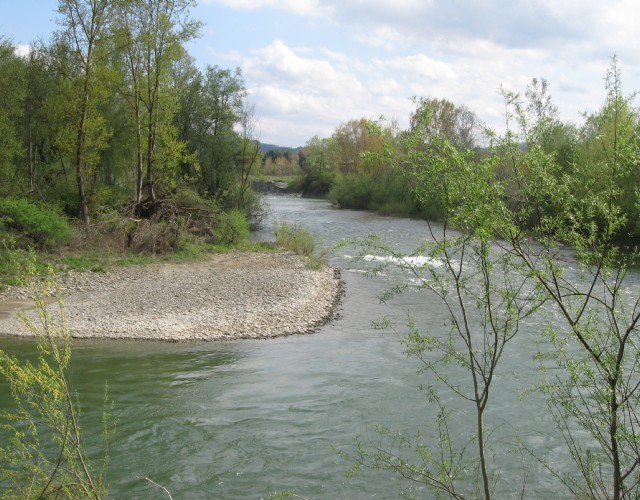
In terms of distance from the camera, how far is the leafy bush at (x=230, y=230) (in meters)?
27.0

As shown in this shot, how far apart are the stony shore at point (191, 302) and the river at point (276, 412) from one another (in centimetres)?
89

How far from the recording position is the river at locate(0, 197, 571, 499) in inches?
283

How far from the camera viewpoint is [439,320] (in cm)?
1570

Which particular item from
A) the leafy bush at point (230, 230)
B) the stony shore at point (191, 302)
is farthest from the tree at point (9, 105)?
the leafy bush at point (230, 230)

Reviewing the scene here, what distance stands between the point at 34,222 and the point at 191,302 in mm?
8023

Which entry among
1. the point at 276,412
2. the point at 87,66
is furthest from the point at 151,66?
the point at 276,412

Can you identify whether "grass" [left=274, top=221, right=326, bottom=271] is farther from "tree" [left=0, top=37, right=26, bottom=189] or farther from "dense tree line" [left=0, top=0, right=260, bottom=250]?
"tree" [left=0, top=37, right=26, bottom=189]

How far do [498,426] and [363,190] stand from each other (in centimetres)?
4902

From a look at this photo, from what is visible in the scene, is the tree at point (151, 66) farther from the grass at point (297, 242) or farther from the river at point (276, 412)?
the river at point (276, 412)

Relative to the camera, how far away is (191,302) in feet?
55.3

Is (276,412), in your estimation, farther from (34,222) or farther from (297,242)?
(297,242)

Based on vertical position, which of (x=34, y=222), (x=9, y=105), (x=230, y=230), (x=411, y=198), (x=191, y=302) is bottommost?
(x=191, y=302)

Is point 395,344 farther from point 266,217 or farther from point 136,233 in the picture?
point 266,217

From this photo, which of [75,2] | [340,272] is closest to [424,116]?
[340,272]
